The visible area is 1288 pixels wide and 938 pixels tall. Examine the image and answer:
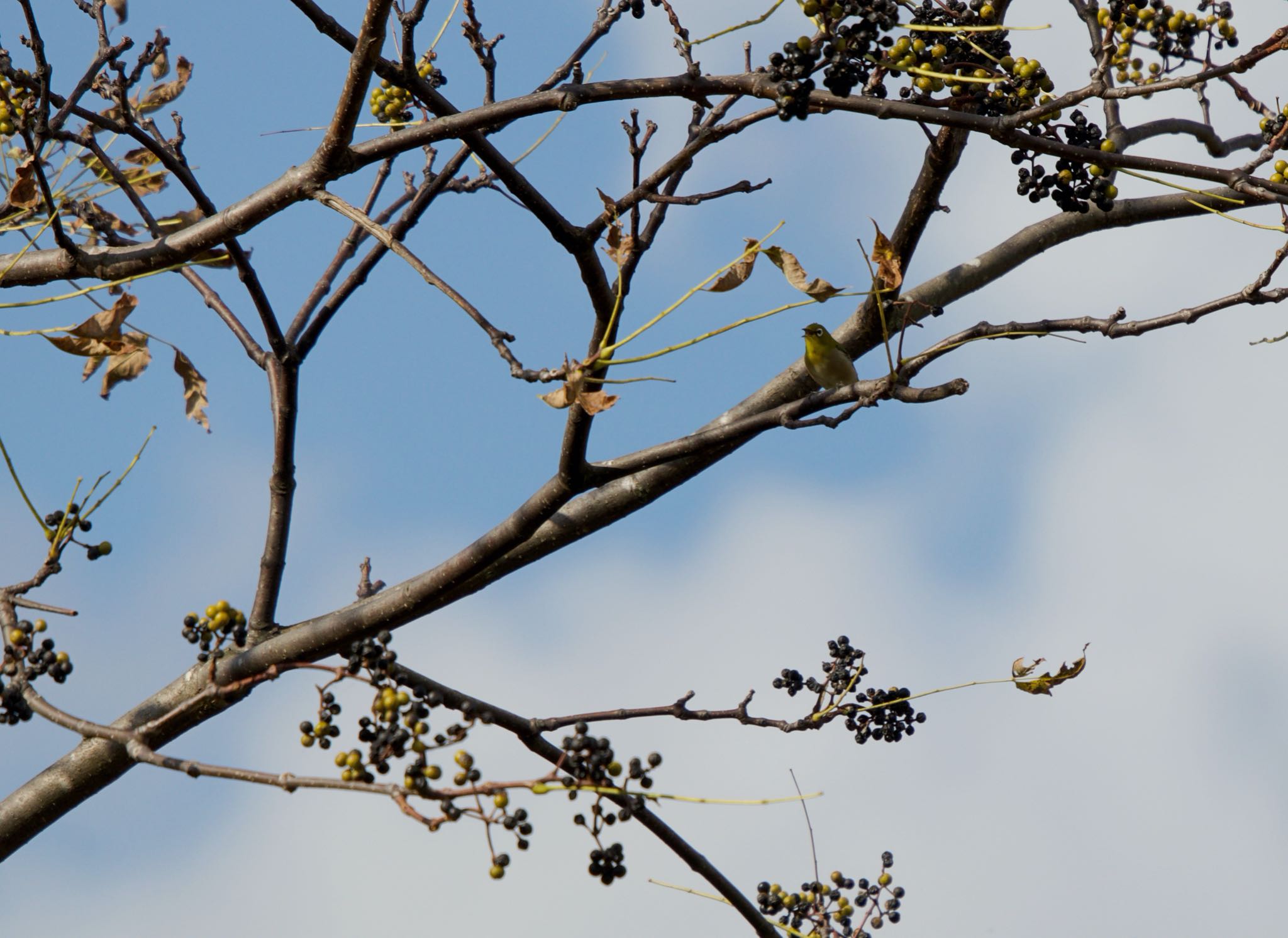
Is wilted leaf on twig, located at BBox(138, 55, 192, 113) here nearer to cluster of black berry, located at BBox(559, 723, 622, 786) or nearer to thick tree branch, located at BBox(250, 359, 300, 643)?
thick tree branch, located at BBox(250, 359, 300, 643)

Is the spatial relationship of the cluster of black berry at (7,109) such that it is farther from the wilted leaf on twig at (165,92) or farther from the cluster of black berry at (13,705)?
the cluster of black berry at (13,705)

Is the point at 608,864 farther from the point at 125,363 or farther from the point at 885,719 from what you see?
the point at 125,363

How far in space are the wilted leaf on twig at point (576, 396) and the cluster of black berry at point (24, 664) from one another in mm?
1766

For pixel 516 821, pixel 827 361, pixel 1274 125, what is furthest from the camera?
pixel 827 361

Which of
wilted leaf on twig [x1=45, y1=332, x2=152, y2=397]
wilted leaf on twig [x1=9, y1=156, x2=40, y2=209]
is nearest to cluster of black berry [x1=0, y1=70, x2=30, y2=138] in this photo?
wilted leaf on twig [x1=9, y1=156, x2=40, y2=209]

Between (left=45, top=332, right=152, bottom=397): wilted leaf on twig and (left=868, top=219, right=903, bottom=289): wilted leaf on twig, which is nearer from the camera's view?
(left=868, top=219, right=903, bottom=289): wilted leaf on twig

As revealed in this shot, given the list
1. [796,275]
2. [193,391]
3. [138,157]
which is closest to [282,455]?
[193,391]

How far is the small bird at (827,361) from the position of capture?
204 inches

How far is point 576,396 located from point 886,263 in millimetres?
1116

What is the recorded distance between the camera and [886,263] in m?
3.52

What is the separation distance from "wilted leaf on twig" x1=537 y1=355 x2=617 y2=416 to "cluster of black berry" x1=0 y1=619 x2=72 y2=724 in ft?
5.79

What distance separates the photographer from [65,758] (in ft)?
15.4

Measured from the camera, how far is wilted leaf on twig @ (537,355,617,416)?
3.14 m

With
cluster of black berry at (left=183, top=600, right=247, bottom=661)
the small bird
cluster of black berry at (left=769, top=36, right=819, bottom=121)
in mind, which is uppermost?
the small bird
